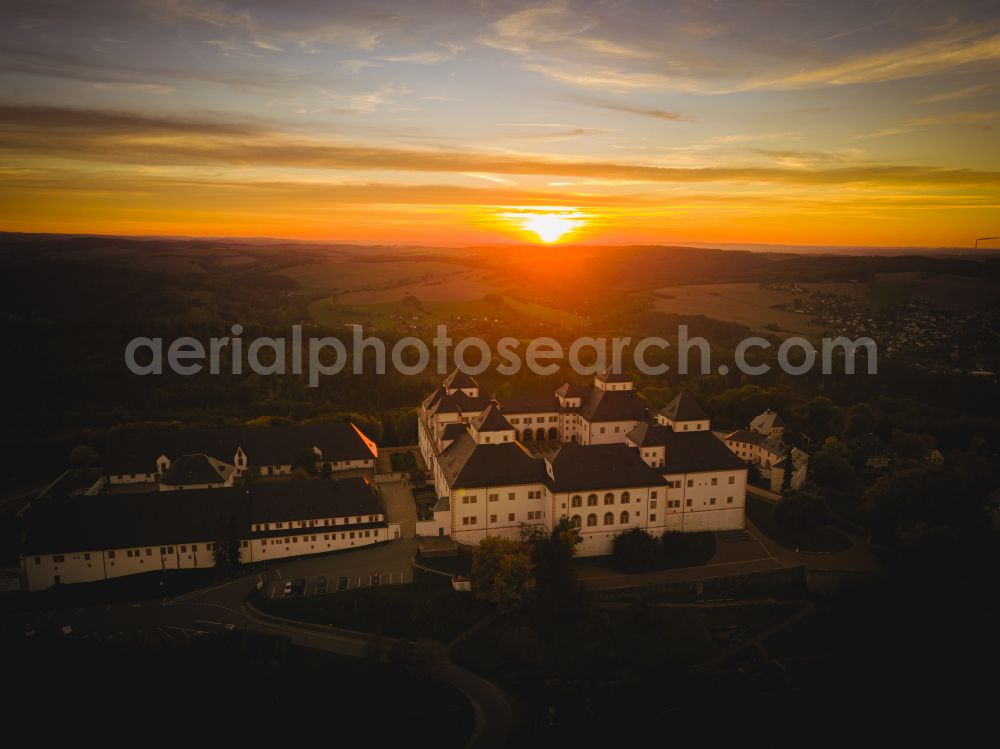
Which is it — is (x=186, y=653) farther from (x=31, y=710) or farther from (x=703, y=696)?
(x=703, y=696)

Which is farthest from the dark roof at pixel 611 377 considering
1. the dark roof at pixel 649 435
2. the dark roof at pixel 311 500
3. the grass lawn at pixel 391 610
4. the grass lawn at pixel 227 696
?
the grass lawn at pixel 227 696

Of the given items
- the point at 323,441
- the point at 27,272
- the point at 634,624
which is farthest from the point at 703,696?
the point at 27,272

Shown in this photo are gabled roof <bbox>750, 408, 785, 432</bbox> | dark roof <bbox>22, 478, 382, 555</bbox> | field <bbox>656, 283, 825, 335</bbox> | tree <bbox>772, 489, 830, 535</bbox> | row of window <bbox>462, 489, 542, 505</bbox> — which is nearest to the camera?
dark roof <bbox>22, 478, 382, 555</bbox>

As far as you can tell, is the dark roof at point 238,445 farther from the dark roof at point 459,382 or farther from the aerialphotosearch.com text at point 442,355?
the aerialphotosearch.com text at point 442,355

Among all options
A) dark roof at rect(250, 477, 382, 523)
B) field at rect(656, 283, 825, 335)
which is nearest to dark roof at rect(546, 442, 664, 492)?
dark roof at rect(250, 477, 382, 523)

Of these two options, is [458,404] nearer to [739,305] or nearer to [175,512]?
[175,512]

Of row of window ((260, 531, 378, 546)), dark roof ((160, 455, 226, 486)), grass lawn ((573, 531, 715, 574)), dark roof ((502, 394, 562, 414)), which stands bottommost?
grass lawn ((573, 531, 715, 574))

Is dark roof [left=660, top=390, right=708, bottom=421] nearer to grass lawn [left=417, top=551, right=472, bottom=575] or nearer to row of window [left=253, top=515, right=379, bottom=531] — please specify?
grass lawn [left=417, top=551, right=472, bottom=575]
